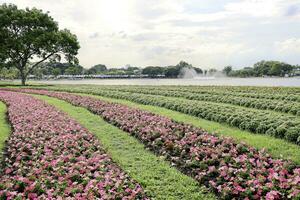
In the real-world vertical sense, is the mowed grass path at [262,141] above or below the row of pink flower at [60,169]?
above

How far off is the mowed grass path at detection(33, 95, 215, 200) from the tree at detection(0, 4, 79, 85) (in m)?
40.5

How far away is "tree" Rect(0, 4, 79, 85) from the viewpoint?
163 feet

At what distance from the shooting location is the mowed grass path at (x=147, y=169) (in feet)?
23.8

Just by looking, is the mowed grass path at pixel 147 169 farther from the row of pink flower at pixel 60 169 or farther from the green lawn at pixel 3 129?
the green lawn at pixel 3 129

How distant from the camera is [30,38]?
5003cm

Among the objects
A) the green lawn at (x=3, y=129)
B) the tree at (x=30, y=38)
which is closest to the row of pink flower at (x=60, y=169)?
the green lawn at (x=3, y=129)

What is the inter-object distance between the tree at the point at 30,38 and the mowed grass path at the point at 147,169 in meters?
40.5

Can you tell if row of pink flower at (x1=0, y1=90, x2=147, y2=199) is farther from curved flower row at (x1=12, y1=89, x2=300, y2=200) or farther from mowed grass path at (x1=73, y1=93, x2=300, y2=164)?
mowed grass path at (x1=73, y1=93, x2=300, y2=164)

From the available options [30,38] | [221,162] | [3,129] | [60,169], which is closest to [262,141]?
[221,162]

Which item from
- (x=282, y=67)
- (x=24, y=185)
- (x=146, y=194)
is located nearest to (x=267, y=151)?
(x=146, y=194)

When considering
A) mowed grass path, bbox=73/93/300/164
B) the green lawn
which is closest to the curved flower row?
mowed grass path, bbox=73/93/300/164

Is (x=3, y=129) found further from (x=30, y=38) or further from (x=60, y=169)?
(x=30, y=38)

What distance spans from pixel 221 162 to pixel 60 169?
144 inches

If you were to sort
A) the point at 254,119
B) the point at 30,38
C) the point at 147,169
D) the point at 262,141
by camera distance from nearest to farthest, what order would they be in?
the point at 147,169 → the point at 262,141 → the point at 254,119 → the point at 30,38
